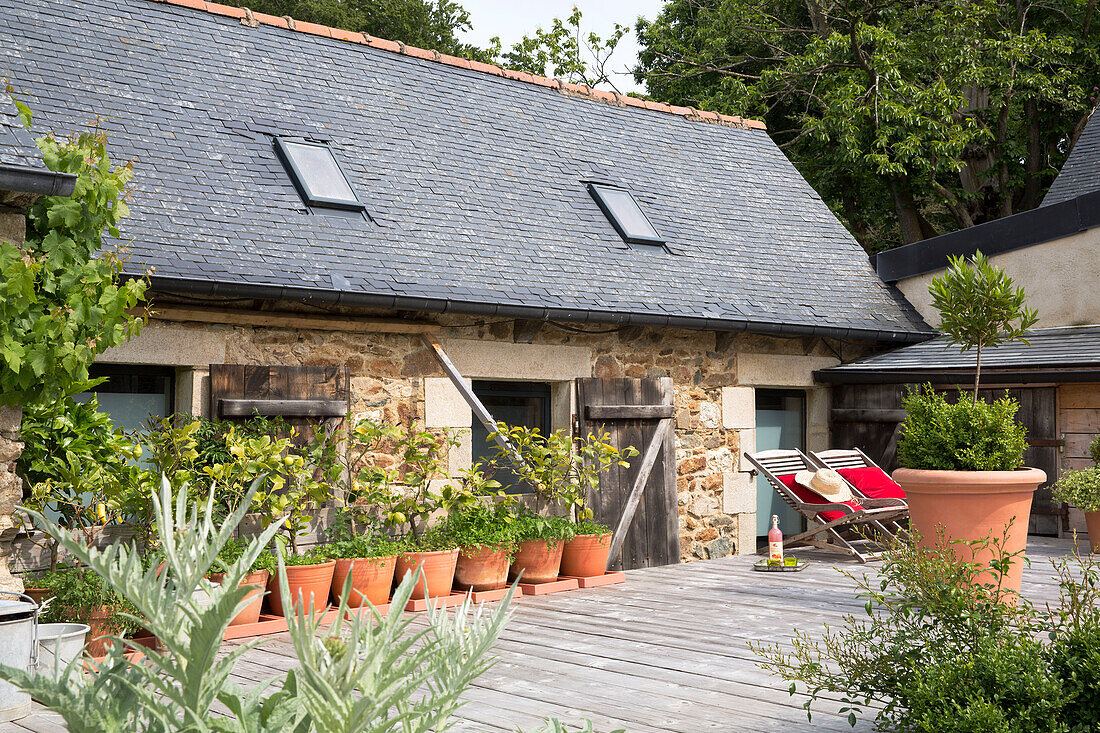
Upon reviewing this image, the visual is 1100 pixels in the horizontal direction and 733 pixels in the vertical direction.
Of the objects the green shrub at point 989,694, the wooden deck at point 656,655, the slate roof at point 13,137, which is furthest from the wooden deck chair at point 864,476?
the slate roof at point 13,137

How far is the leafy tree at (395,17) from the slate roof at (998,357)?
1309 cm

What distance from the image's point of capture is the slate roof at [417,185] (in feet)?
22.7

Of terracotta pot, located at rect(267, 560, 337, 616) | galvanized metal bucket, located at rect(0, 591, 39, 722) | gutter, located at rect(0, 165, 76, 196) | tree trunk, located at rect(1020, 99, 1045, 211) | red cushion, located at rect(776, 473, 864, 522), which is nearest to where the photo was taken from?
galvanized metal bucket, located at rect(0, 591, 39, 722)

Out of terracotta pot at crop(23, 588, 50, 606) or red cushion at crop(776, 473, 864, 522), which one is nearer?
terracotta pot at crop(23, 588, 50, 606)

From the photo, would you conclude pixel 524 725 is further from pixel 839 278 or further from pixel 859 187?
pixel 859 187

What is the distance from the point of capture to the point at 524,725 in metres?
3.86

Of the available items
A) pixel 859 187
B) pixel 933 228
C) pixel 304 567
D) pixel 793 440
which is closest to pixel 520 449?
pixel 304 567

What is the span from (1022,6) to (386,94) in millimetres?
11534

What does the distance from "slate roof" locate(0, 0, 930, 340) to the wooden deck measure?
6.94 feet

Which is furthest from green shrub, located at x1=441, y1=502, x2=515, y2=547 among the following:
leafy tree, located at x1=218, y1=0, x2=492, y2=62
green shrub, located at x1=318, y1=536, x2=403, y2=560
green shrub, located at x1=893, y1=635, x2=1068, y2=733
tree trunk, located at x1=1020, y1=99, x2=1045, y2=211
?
leafy tree, located at x1=218, y1=0, x2=492, y2=62

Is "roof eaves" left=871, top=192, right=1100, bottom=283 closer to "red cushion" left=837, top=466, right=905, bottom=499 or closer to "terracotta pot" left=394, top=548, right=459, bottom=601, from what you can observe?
"red cushion" left=837, top=466, right=905, bottom=499

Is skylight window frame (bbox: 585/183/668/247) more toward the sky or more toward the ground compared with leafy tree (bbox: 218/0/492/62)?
more toward the ground

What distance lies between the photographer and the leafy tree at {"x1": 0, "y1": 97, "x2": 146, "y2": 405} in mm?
4648

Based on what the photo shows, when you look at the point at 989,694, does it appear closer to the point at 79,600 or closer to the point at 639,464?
the point at 79,600
